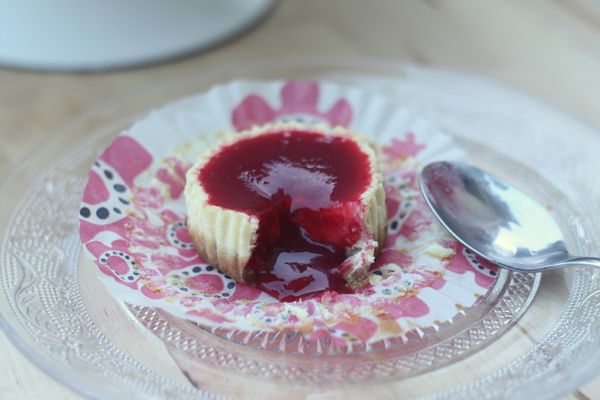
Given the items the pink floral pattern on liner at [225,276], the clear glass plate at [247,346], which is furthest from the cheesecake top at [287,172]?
the clear glass plate at [247,346]

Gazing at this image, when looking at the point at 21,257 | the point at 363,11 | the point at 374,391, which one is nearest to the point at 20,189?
the point at 21,257

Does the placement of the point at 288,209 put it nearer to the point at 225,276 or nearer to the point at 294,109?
the point at 225,276

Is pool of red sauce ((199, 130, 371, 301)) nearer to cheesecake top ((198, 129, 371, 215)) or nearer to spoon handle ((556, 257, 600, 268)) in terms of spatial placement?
cheesecake top ((198, 129, 371, 215))

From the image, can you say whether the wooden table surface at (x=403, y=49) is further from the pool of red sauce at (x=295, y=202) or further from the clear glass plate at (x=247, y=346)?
the pool of red sauce at (x=295, y=202)

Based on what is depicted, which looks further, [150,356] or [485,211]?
[485,211]

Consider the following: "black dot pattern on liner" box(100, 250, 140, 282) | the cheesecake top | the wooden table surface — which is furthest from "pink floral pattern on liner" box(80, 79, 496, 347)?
the wooden table surface

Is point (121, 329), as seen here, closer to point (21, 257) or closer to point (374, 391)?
point (21, 257)
